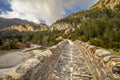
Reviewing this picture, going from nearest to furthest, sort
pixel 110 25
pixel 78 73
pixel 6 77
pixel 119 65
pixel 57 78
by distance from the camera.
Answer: pixel 6 77 → pixel 119 65 → pixel 57 78 → pixel 78 73 → pixel 110 25

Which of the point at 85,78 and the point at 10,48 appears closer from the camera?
the point at 85,78

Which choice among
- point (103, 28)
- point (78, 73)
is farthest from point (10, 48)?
point (78, 73)

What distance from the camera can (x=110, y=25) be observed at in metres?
119

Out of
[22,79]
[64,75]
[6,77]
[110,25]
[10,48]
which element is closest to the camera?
[6,77]

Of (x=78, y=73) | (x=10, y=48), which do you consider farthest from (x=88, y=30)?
(x=78, y=73)

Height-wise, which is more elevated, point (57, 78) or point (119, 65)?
point (119, 65)

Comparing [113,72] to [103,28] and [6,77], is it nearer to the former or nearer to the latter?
[6,77]

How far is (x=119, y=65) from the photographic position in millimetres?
5547

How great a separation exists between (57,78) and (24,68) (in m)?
3.71

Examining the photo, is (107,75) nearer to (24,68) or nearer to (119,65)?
(119,65)

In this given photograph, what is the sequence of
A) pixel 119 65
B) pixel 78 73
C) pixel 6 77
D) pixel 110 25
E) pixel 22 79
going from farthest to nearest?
1. pixel 110 25
2. pixel 78 73
3. pixel 119 65
4. pixel 22 79
5. pixel 6 77

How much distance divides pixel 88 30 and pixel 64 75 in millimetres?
111461

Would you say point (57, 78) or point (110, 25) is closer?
point (57, 78)

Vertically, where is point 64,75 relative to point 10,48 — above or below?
above
